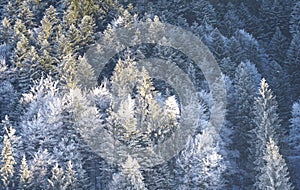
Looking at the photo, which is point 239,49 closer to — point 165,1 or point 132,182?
point 165,1

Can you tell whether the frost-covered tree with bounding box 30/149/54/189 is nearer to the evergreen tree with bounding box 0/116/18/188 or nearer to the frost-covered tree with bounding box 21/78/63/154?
the evergreen tree with bounding box 0/116/18/188

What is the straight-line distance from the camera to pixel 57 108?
55281 mm

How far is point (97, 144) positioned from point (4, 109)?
1737 centimetres

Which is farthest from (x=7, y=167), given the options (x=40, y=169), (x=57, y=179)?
(x=57, y=179)

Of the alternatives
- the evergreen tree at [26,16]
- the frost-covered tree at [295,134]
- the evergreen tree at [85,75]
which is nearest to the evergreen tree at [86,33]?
the evergreen tree at [85,75]

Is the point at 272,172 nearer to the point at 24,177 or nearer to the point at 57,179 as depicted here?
the point at 57,179

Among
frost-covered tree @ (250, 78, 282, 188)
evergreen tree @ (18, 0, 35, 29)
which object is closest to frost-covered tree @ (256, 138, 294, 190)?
frost-covered tree @ (250, 78, 282, 188)

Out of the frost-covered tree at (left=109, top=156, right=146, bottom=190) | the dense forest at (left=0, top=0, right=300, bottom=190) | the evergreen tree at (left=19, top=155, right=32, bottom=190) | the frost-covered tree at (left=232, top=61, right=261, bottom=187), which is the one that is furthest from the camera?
the frost-covered tree at (left=232, top=61, right=261, bottom=187)

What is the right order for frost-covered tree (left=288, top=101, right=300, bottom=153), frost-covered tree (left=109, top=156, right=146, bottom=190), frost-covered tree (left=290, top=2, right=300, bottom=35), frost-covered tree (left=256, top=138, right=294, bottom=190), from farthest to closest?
frost-covered tree (left=290, top=2, right=300, bottom=35) → frost-covered tree (left=288, top=101, right=300, bottom=153) → frost-covered tree (left=109, top=156, right=146, bottom=190) → frost-covered tree (left=256, top=138, right=294, bottom=190)

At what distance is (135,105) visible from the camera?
55.5 meters

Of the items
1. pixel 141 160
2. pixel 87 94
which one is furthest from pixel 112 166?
pixel 87 94

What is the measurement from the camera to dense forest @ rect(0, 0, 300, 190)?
5003cm

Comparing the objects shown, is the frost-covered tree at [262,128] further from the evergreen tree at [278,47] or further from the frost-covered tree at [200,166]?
the evergreen tree at [278,47]

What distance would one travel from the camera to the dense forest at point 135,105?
5003cm
